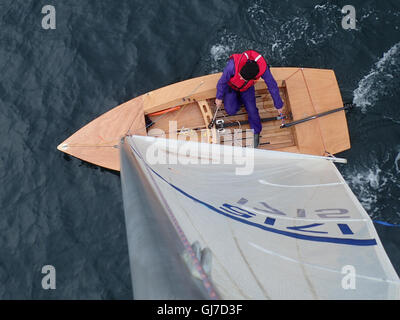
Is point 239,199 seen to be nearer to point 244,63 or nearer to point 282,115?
point 244,63

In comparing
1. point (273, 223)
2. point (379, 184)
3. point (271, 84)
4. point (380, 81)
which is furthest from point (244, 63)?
point (379, 184)

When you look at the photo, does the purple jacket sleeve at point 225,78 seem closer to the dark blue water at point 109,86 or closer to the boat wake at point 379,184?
the dark blue water at point 109,86

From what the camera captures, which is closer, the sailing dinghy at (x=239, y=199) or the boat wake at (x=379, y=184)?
the sailing dinghy at (x=239, y=199)

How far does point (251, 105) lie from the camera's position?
23.4ft

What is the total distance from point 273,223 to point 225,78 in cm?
301

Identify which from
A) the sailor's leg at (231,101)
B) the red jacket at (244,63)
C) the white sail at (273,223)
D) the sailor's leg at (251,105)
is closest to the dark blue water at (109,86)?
the sailor's leg at (231,101)

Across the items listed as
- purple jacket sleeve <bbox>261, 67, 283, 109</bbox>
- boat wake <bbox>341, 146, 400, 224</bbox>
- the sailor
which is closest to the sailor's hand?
the sailor

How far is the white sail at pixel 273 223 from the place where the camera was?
13.0 feet

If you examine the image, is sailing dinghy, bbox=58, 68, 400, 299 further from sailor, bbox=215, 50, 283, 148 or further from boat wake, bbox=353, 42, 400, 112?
boat wake, bbox=353, 42, 400, 112

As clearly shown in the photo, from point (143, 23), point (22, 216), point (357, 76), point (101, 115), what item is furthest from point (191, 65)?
point (22, 216)

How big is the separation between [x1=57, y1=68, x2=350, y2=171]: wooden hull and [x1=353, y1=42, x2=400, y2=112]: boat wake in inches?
31.7

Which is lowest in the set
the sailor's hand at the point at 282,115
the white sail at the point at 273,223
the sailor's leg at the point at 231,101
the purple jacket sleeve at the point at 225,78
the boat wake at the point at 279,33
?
the white sail at the point at 273,223

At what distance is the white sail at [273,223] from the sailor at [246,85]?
5.30 ft

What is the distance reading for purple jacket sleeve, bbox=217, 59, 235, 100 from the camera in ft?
21.8
